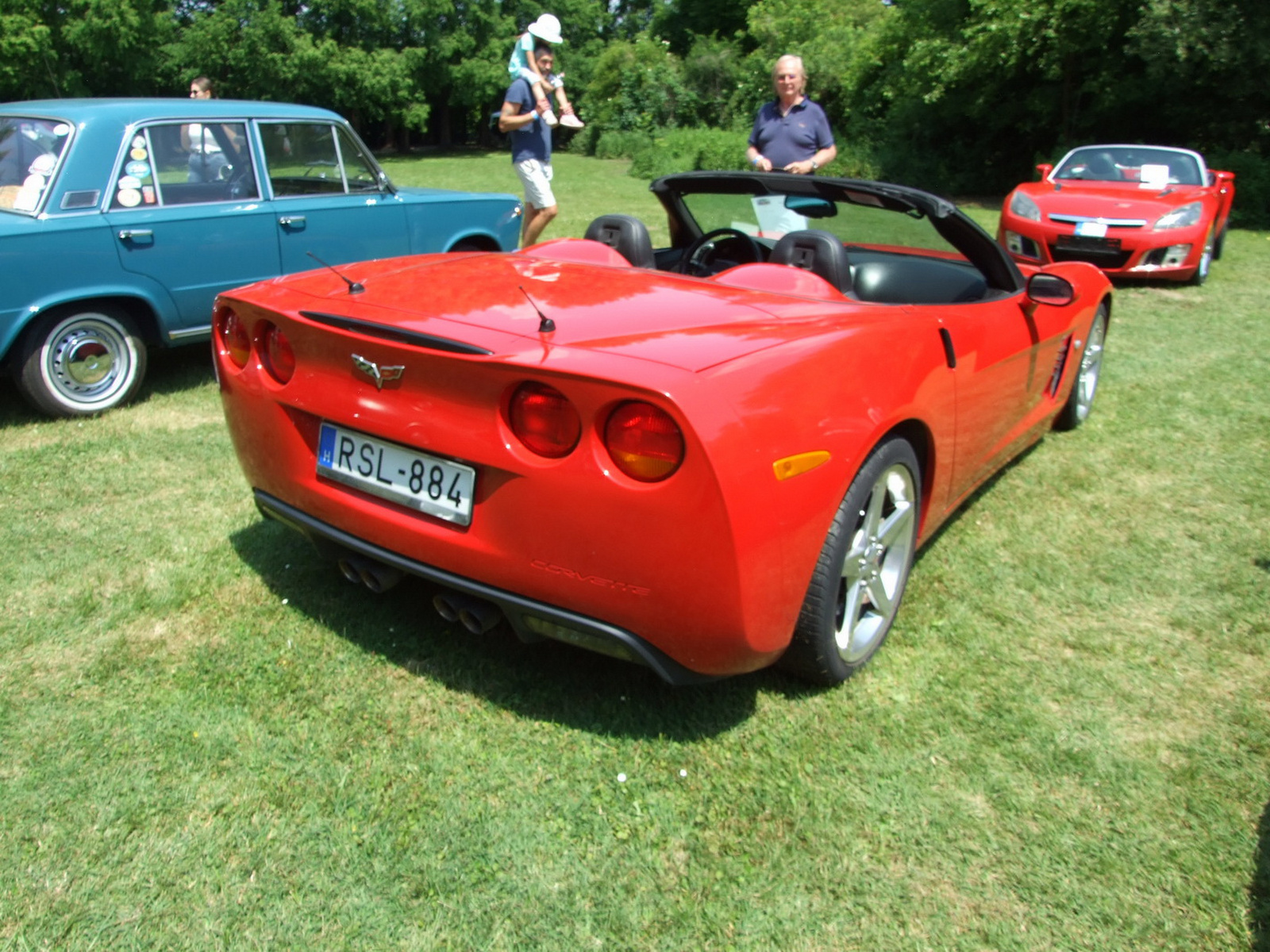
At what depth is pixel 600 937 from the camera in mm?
1996

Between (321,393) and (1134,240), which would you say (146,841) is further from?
(1134,240)

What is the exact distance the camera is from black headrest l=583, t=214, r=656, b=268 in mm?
3613

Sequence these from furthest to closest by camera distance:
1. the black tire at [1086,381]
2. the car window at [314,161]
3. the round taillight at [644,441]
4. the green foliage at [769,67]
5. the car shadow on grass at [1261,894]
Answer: the green foliage at [769,67]
the car window at [314,161]
the black tire at [1086,381]
the round taillight at [644,441]
the car shadow on grass at [1261,894]

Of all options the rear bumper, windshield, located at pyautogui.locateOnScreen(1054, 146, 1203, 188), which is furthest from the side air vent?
windshield, located at pyautogui.locateOnScreen(1054, 146, 1203, 188)

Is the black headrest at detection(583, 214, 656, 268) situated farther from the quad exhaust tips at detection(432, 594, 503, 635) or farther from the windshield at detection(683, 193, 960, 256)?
the quad exhaust tips at detection(432, 594, 503, 635)

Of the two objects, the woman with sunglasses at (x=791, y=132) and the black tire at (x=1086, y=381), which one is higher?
the woman with sunglasses at (x=791, y=132)

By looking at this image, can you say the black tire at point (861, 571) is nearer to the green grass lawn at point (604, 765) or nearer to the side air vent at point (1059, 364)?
the green grass lawn at point (604, 765)

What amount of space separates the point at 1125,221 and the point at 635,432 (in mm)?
8456

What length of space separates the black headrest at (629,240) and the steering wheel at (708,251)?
23 centimetres

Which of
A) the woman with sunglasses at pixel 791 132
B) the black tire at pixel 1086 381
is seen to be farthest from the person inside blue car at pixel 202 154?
the black tire at pixel 1086 381

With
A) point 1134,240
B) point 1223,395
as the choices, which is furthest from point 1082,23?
A: point 1223,395

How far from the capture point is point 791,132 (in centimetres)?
667

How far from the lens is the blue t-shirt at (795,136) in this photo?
6.67m

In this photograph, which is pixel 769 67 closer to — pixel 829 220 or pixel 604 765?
pixel 829 220
